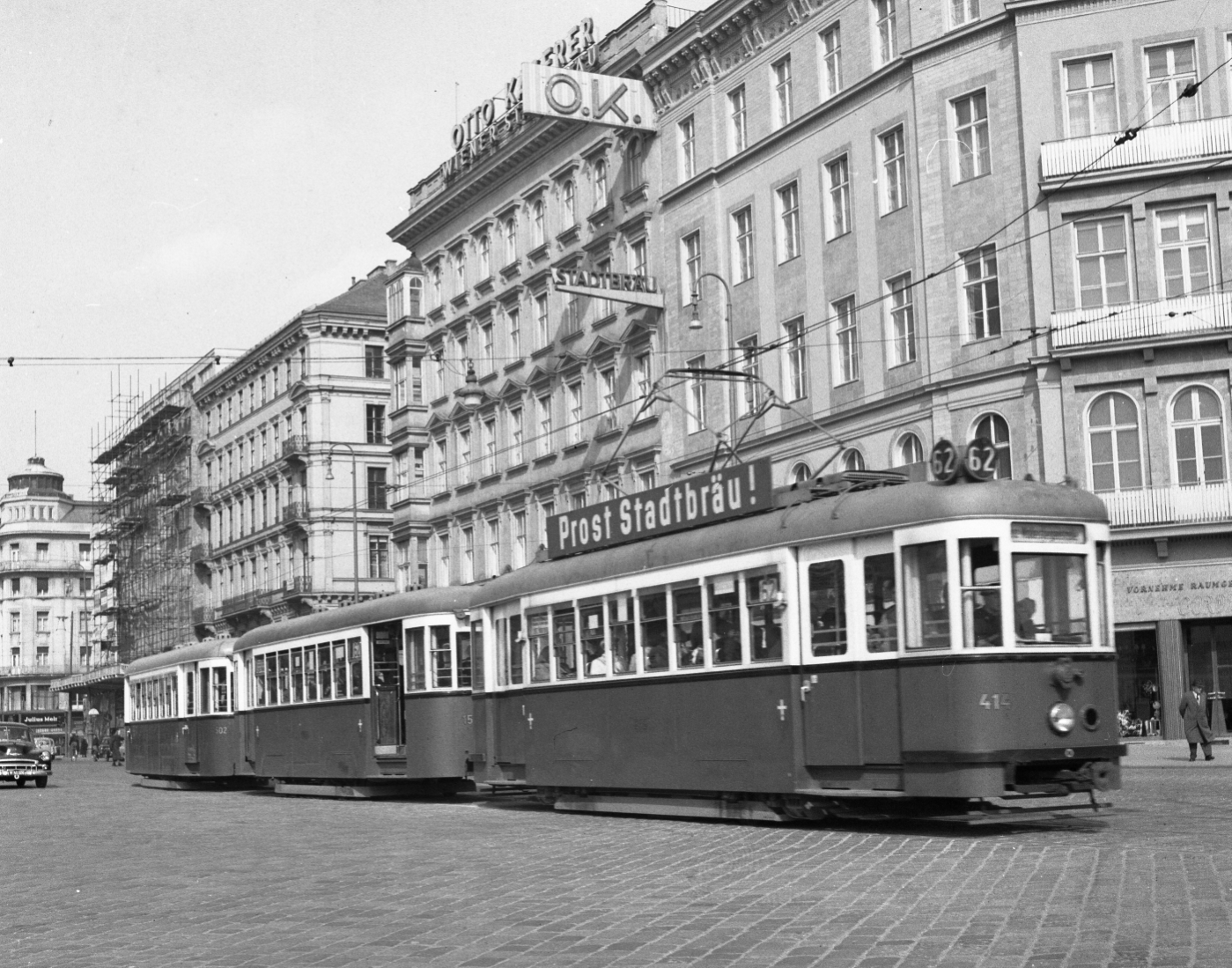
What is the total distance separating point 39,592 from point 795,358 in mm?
112182

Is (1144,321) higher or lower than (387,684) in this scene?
higher

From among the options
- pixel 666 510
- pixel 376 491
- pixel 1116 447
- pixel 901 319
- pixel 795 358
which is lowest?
pixel 666 510

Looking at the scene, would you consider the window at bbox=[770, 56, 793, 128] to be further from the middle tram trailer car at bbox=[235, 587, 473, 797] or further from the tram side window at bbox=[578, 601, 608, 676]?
the tram side window at bbox=[578, 601, 608, 676]

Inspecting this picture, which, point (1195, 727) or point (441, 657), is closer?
point (441, 657)

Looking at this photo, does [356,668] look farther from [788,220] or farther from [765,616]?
[788,220]

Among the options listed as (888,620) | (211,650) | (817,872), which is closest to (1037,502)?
(888,620)

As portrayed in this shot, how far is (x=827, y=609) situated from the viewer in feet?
→ 51.2

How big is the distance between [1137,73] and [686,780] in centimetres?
2094

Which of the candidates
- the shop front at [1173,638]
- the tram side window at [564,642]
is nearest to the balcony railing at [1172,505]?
the shop front at [1173,638]

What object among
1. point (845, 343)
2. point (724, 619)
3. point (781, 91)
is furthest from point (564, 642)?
point (781, 91)

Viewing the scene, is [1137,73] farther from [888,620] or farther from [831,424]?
[888,620]

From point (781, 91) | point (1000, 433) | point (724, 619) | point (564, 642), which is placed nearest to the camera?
point (724, 619)

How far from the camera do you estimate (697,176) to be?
42.8 metres

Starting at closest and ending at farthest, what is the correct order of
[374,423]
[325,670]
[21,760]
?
[325,670] → [21,760] → [374,423]
